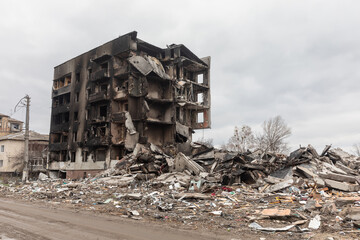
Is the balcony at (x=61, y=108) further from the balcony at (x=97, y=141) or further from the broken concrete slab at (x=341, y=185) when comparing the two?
the broken concrete slab at (x=341, y=185)

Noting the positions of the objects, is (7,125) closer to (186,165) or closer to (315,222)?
(186,165)

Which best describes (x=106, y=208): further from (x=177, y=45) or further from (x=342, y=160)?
(x=177, y=45)

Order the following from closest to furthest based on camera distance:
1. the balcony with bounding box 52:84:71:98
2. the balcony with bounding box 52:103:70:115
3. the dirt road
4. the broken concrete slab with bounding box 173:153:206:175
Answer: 1. the dirt road
2. the broken concrete slab with bounding box 173:153:206:175
3. the balcony with bounding box 52:103:70:115
4. the balcony with bounding box 52:84:71:98

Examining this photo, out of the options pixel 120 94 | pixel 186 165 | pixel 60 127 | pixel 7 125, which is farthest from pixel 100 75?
pixel 7 125

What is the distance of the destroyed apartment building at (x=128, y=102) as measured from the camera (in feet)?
99.9

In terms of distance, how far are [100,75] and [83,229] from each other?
2861cm

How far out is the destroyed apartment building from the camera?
99.9 ft

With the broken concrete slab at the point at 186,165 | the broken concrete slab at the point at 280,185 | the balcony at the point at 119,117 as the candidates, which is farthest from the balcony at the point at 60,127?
the broken concrete slab at the point at 280,185

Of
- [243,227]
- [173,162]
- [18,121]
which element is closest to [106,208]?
[243,227]

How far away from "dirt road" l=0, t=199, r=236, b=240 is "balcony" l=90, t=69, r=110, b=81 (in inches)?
1011

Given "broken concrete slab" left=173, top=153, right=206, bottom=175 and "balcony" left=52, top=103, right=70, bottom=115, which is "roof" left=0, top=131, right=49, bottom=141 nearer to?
"balcony" left=52, top=103, right=70, bottom=115

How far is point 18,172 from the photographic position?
47406 millimetres

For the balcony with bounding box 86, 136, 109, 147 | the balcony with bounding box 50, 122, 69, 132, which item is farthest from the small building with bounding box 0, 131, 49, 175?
the balcony with bounding box 86, 136, 109, 147

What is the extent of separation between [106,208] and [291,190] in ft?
26.1
